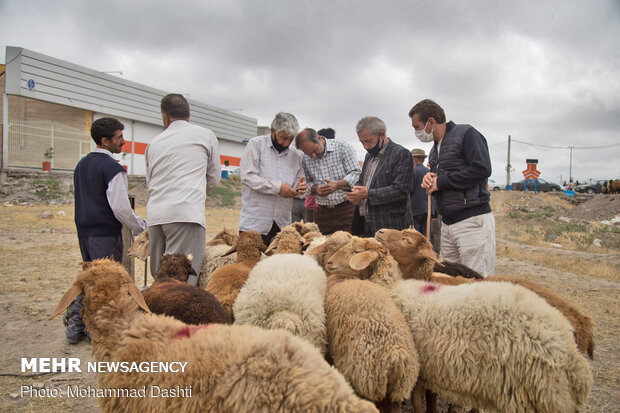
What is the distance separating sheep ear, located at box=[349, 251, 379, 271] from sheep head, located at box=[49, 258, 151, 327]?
1.58m

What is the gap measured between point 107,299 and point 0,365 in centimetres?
250

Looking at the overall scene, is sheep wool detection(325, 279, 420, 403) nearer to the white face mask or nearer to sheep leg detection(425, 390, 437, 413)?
sheep leg detection(425, 390, 437, 413)

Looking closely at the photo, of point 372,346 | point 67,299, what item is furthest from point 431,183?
point 67,299

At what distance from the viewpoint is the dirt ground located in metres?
3.41

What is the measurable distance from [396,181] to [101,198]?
3.27m

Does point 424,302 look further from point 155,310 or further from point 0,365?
point 0,365

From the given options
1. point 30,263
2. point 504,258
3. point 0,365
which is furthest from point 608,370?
point 30,263

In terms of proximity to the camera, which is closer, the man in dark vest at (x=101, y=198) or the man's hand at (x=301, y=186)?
the man in dark vest at (x=101, y=198)

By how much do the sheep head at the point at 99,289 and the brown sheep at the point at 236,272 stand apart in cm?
84

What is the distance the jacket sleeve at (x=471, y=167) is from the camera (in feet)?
12.4

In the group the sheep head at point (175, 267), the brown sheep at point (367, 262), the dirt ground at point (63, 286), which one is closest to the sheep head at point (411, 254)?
the brown sheep at point (367, 262)

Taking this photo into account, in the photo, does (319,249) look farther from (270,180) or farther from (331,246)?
(270,180)

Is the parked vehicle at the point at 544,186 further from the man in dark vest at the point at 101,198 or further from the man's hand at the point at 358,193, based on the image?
the man in dark vest at the point at 101,198

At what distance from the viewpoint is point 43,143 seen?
2377cm
